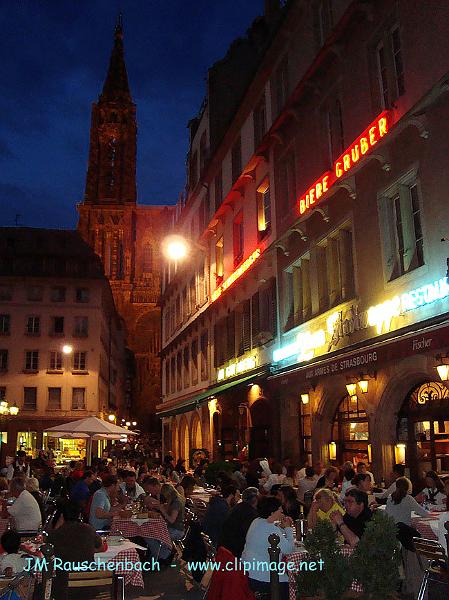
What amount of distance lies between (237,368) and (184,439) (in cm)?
1205

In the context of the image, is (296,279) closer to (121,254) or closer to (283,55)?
(283,55)

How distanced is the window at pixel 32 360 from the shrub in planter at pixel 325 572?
131 ft

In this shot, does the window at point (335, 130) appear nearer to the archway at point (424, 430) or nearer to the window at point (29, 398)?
the archway at point (424, 430)

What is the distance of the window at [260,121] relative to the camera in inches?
813

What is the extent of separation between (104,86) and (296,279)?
271ft

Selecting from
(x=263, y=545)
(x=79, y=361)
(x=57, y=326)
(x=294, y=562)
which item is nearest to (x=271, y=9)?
(x=294, y=562)

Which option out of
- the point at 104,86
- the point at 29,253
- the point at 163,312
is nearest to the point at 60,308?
the point at 29,253

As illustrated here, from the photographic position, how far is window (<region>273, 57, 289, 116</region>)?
61.6ft

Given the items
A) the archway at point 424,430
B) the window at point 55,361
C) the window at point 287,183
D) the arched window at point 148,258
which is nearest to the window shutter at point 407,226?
A: the archway at point 424,430

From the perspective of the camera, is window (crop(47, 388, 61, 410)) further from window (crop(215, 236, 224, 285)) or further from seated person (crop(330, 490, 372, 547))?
seated person (crop(330, 490, 372, 547))

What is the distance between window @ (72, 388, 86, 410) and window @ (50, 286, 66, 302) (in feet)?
22.2

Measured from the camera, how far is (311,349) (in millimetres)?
15305

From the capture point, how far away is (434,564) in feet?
21.4

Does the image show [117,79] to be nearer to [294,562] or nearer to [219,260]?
[219,260]
